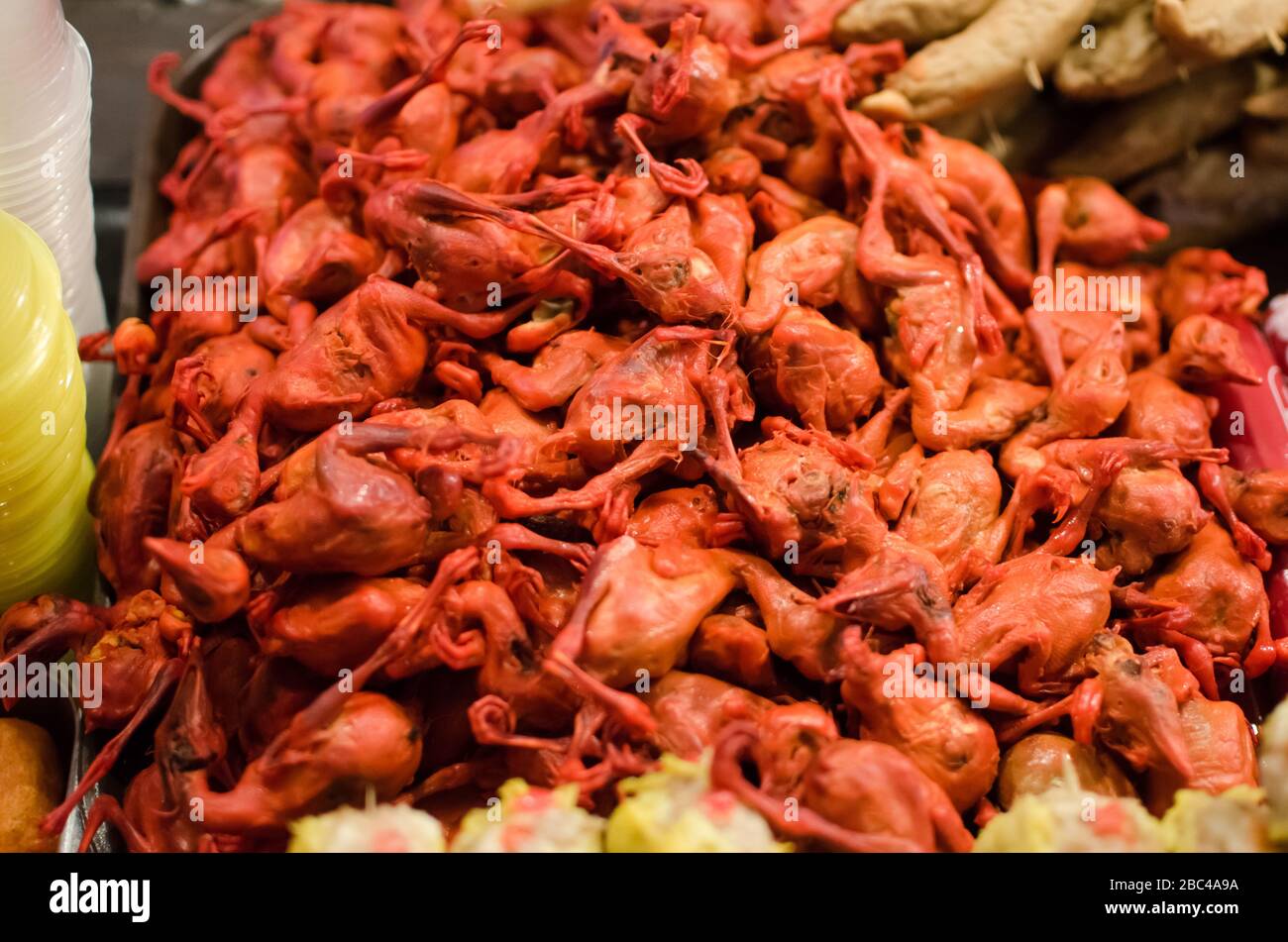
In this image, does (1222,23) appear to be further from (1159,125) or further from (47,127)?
(47,127)

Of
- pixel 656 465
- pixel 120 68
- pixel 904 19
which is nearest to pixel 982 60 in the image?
pixel 904 19

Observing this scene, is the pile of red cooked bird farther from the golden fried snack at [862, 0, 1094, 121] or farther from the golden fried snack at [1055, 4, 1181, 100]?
the golden fried snack at [1055, 4, 1181, 100]

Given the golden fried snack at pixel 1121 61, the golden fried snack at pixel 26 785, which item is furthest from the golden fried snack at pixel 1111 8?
the golden fried snack at pixel 26 785

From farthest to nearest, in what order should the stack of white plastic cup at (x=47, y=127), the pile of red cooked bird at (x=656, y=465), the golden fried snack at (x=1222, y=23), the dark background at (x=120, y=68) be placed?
the dark background at (x=120, y=68), the golden fried snack at (x=1222, y=23), the stack of white plastic cup at (x=47, y=127), the pile of red cooked bird at (x=656, y=465)
